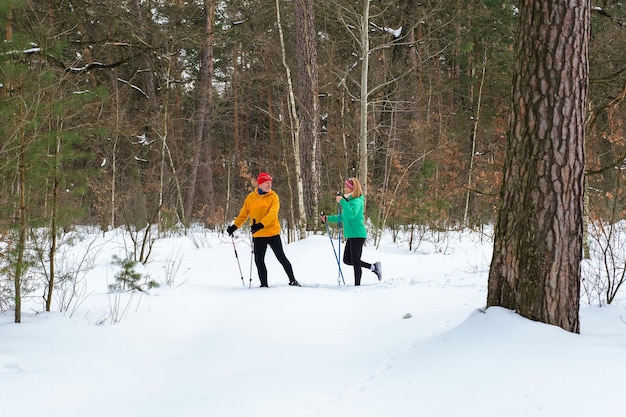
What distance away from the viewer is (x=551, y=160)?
363cm

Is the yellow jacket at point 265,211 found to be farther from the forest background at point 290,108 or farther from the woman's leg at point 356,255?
the forest background at point 290,108

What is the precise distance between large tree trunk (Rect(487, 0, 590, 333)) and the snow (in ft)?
0.92

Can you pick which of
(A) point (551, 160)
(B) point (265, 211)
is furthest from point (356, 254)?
(A) point (551, 160)

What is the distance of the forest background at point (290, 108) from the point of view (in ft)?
17.3

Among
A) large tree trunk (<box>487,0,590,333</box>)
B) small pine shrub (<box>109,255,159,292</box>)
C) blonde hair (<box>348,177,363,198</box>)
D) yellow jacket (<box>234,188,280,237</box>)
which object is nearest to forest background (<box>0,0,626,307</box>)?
large tree trunk (<box>487,0,590,333</box>)

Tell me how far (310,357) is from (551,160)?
244 centimetres

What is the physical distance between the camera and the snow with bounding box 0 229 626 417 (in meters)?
2.87

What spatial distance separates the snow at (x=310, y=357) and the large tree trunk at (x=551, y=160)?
0.92 feet

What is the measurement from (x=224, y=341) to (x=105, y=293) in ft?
9.20

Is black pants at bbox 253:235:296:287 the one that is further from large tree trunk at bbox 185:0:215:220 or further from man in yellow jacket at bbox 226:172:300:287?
large tree trunk at bbox 185:0:215:220

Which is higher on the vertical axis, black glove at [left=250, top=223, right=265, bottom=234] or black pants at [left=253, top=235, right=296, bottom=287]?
black glove at [left=250, top=223, right=265, bottom=234]

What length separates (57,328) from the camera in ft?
16.2

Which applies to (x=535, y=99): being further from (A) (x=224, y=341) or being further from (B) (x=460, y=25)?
(B) (x=460, y=25)

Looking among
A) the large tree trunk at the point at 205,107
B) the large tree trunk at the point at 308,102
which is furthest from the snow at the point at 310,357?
the large tree trunk at the point at 205,107
